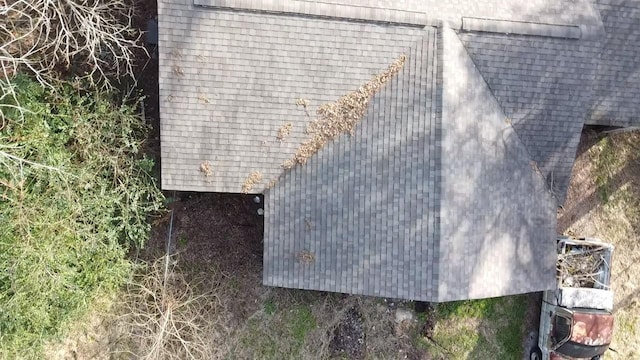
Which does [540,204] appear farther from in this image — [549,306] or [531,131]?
[549,306]

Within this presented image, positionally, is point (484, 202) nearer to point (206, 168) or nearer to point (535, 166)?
point (535, 166)

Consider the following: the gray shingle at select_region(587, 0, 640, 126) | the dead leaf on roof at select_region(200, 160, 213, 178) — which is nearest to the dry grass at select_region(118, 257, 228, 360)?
the dead leaf on roof at select_region(200, 160, 213, 178)

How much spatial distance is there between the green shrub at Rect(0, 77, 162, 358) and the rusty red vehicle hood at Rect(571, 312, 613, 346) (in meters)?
12.9

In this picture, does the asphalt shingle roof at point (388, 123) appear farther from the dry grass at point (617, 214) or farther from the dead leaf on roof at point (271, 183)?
the dry grass at point (617, 214)

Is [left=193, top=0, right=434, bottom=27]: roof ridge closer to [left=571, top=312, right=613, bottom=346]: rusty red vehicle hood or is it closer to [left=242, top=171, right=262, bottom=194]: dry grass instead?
[left=242, top=171, right=262, bottom=194]: dry grass

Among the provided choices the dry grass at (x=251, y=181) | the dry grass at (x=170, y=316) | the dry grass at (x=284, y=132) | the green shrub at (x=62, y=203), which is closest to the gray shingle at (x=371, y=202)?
the dry grass at (x=251, y=181)

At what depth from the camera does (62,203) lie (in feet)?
44.0

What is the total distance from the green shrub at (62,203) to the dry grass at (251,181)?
2650 mm

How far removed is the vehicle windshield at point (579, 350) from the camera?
1533cm

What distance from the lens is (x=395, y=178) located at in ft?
42.2

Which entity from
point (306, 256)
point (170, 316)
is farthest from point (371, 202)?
point (170, 316)

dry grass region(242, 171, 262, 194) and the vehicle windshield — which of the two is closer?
dry grass region(242, 171, 262, 194)

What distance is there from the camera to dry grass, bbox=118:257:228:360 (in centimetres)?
1472

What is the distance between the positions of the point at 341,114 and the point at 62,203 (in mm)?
7800
